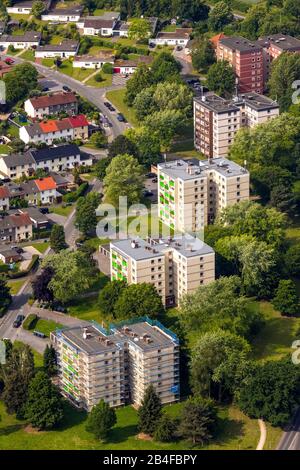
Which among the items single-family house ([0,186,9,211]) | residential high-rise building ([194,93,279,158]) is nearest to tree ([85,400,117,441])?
single-family house ([0,186,9,211])

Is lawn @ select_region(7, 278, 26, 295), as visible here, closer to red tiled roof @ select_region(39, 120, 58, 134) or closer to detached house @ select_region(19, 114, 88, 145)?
detached house @ select_region(19, 114, 88, 145)

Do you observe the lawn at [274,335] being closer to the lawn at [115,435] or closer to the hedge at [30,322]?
the lawn at [115,435]

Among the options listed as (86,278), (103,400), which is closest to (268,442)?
(103,400)

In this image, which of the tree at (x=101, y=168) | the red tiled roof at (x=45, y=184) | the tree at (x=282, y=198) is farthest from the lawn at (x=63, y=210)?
the tree at (x=282, y=198)

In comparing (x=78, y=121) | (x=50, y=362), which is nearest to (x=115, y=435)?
(x=50, y=362)

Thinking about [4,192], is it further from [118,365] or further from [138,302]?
[118,365]

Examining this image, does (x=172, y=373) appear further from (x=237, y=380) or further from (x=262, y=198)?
(x=262, y=198)

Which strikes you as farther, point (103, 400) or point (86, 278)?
point (86, 278)
